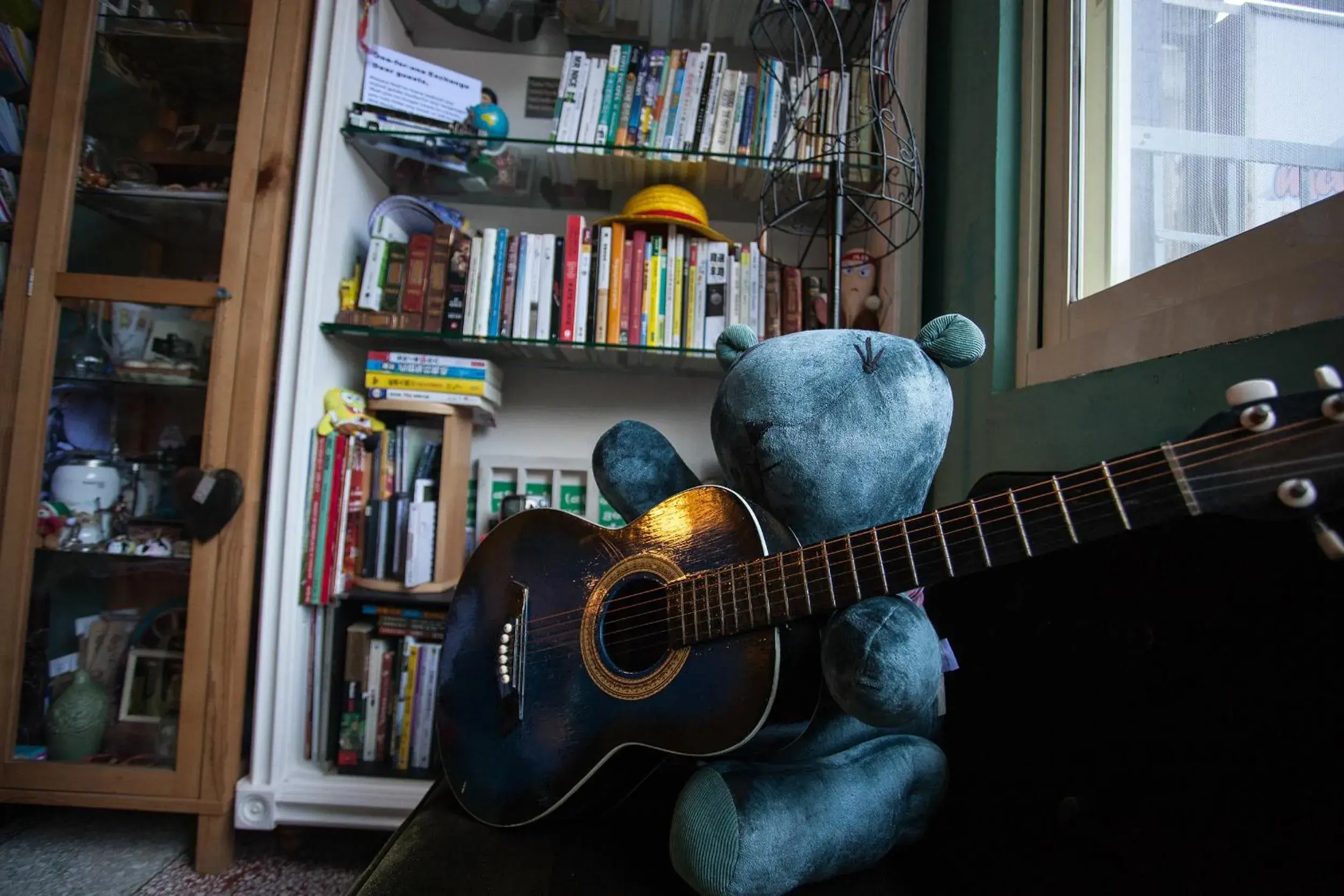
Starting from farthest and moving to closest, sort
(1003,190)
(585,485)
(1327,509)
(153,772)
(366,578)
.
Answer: (585,485), (366,578), (153,772), (1003,190), (1327,509)

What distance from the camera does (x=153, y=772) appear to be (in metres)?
1.12

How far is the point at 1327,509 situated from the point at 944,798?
1.47 feet

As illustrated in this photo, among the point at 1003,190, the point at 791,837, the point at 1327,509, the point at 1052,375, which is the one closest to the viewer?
the point at 1327,509

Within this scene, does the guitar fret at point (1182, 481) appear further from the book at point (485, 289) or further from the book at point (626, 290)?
the book at point (485, 289)

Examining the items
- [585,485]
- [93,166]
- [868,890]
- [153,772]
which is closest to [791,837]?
[868,890]

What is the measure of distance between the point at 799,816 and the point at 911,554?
10.3 inches

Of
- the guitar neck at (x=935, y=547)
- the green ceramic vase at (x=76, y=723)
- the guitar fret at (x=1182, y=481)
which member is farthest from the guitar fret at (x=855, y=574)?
the green ceramic vase at (x=76, y=723)

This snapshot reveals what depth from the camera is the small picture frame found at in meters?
1.17

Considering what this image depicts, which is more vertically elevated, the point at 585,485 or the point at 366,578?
the point at 585,485

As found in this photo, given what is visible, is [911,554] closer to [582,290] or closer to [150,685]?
[582,290]

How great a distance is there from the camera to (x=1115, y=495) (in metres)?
0.39

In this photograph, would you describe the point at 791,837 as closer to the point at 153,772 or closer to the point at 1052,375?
Answer: the point at 1052,375

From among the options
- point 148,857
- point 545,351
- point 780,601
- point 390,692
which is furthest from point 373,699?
point 780,601

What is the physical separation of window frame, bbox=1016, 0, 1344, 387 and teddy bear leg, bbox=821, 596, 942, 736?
1.38 feet
